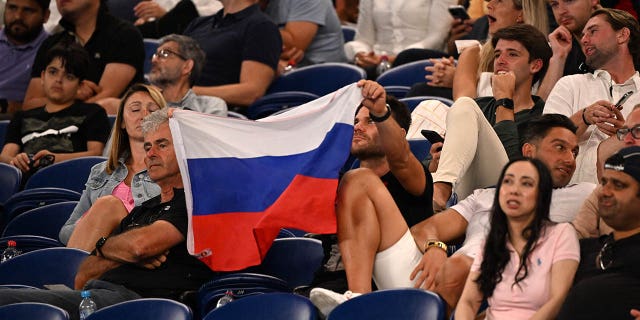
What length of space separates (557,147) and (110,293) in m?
2.08

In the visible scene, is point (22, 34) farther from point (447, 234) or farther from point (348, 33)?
point (447, 234)

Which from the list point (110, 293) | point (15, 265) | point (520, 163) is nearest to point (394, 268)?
point (520, 163)

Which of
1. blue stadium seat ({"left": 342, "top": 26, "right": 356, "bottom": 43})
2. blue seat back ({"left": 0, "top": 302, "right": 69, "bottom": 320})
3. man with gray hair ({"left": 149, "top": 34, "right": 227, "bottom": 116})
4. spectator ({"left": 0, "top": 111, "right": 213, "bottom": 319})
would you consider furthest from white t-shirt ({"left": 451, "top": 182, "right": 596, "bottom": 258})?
blue stadium seat ({"left": 342, "top": 26, "right": 356, "bottom": 43})

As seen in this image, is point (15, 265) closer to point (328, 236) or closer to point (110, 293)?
point (110, 293)

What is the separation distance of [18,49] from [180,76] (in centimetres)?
186

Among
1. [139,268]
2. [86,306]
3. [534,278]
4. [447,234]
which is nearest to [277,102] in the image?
[139,268]

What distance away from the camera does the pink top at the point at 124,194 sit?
6.85 metres

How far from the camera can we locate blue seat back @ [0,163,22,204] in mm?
7855

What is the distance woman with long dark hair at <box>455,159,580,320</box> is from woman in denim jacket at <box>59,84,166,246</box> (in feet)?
7.03

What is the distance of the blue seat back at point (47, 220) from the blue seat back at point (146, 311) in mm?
1622

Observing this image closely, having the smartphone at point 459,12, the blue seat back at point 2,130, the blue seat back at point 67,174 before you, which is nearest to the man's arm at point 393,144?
the blue seat back at point 67,174

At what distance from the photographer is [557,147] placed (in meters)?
5.92

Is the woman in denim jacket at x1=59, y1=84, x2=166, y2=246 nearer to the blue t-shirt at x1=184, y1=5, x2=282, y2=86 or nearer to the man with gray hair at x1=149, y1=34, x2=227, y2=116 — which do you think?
the man with gray hair at x1=149, y1=34, x2=227, y2=116

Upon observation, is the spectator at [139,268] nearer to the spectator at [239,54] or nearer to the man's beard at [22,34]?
the spectator at [239,54]
